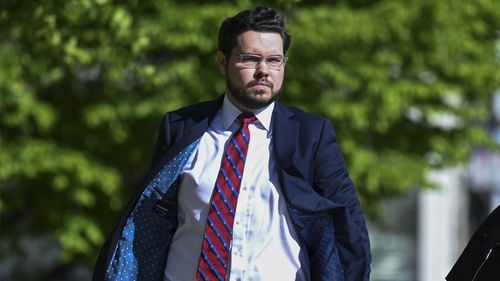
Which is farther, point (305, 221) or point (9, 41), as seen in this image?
point (9, 41)

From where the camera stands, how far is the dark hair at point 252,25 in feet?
16.6

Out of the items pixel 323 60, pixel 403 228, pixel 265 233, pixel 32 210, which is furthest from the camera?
pixel 403 228

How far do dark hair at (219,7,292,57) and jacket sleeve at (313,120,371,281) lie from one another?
0.42 meters

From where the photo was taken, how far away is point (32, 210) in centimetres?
1416

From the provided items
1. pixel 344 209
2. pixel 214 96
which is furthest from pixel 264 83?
pixel 214 96

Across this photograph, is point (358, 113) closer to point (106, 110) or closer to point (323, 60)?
point (323, 60)

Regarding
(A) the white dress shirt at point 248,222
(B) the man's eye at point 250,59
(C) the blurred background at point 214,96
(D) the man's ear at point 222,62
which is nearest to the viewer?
(A) the white dress shirt at point 248,222

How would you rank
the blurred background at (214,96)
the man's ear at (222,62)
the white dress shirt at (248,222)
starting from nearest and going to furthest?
the white dress shirt at (248,222) < the man's ear at (222,62) < the blurred background at (214,96)

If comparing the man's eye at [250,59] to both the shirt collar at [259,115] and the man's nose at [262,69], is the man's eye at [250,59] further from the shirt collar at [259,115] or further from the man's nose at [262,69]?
the shirt collar at [259,115]

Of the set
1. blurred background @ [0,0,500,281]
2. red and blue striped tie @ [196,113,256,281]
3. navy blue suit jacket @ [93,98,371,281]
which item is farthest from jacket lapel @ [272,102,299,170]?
blurred background @ [0,0,500,281]

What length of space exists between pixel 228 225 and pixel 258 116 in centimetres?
45

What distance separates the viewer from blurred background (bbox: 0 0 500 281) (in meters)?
12.5

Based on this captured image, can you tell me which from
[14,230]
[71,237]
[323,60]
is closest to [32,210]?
[14,230]

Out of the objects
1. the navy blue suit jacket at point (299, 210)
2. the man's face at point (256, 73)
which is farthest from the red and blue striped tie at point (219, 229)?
the man's face at point (256, 73)
